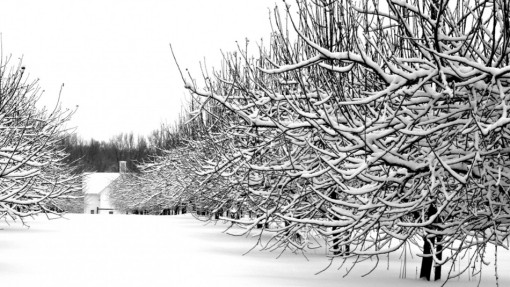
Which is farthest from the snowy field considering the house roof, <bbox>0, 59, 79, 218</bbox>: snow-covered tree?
the house roof

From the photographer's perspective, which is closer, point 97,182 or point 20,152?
point 20,152

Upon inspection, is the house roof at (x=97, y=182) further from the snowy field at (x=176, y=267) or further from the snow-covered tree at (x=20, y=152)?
the snowy field at (x=176, y=267)

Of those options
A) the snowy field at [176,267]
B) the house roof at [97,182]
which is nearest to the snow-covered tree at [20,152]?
the snowy field at [176,267]

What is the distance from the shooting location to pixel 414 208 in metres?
7.23

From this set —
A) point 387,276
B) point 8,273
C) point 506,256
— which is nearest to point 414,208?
point 387,276

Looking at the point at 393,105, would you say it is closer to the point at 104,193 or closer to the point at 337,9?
the point at 337,9

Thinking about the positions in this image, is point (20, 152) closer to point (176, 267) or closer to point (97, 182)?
point (176, 267)

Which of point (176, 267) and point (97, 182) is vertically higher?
point (97, 182)

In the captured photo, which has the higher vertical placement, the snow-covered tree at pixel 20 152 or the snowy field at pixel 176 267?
the snow-covered tree at pixel 20 152

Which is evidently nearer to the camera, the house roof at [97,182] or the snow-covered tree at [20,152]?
the snow-covered tree at [20,152]

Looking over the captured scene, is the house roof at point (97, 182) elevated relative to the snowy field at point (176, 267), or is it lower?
elevated

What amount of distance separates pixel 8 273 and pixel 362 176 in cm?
592

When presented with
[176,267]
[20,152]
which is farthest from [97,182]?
[176,267]

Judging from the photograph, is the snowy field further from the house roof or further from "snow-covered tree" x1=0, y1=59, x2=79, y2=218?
the house roof
